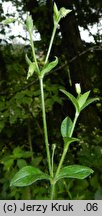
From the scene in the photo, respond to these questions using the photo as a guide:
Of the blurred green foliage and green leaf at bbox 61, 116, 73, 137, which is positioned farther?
the blurred green foliage

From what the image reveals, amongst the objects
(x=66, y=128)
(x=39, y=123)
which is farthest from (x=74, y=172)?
(x=39, y=123)

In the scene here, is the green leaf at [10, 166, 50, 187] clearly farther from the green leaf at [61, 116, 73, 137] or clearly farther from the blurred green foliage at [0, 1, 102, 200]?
the blurred green foliage at [0, 1, 102, 200]

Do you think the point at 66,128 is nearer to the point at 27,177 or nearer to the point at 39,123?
the point at 27,177

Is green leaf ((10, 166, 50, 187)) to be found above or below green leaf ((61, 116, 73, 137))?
below

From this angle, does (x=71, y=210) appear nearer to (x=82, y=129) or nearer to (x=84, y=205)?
(x=84, y=205)

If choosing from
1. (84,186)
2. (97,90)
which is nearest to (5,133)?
(84,186)

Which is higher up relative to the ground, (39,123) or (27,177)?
(27,177)

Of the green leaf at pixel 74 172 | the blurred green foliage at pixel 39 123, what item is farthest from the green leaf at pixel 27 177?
the blurred green foliage at pixel 39 123

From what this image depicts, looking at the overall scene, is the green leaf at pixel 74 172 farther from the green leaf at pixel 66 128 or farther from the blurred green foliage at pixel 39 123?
the blurred green foliage at pixel 39 123

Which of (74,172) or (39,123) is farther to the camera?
(39,123)

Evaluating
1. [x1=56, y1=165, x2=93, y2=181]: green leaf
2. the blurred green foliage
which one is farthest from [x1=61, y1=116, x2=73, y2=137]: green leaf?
the blurred green foliage

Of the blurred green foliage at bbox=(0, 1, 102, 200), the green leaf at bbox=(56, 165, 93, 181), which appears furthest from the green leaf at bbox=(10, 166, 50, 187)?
the blurred green foliage at bbox=(0, 1, 102, 200)
